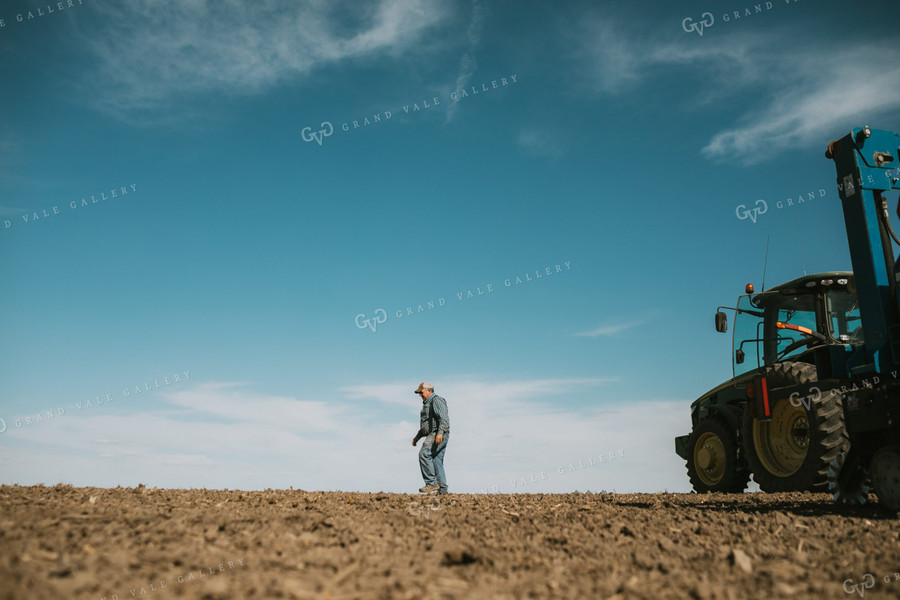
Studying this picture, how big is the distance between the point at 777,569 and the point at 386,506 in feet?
15.1

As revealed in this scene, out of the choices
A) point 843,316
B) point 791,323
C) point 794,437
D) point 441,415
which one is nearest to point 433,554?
point 441,415

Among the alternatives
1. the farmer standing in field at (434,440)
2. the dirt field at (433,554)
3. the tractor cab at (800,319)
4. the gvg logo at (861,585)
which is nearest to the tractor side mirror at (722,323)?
the tractor cab at (800,319)

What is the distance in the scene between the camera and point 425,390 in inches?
454

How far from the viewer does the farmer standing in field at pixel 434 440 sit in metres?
11.1

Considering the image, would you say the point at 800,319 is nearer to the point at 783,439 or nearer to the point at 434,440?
the point at 783,439

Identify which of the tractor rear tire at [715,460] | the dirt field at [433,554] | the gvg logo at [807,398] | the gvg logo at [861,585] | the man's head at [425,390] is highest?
the man's head at [425,390]

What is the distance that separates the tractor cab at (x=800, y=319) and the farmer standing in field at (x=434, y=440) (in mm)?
4770

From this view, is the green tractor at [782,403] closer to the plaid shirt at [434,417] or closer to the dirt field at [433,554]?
the dirt field at [433,554]

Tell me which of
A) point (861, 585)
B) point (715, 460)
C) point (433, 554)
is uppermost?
point (715, 460)

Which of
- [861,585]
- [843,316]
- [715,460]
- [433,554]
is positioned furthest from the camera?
[715,460]

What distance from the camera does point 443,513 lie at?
7.18m

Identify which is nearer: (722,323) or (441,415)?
(722,323)

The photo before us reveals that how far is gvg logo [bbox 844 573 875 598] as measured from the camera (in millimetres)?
3982

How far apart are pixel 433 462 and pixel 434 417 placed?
756mm
